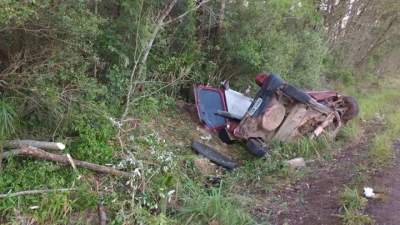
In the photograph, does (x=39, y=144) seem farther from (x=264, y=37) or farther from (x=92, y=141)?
(x=264, y=37)

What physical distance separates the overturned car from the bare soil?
154 cm

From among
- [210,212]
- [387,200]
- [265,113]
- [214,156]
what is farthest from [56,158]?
[387,200]

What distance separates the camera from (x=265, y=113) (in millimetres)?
7266

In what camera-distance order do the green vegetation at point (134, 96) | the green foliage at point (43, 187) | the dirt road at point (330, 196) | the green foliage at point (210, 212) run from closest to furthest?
1. the green foliage at point (43, 187)
2. the green vegetation at point (134, 96)
3. the green foliage at point (210, 212)
4. the dirt road at point (330, 196)

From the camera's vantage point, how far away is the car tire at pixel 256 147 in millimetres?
6934

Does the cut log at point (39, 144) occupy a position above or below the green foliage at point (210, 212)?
above

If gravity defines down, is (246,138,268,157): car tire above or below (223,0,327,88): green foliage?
below

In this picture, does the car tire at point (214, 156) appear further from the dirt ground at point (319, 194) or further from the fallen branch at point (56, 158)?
the fallen branch at point (56, 158)

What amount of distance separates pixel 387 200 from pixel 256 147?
2.11m

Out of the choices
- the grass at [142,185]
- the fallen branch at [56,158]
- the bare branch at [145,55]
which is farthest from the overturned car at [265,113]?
the fallen branch at [56,158]

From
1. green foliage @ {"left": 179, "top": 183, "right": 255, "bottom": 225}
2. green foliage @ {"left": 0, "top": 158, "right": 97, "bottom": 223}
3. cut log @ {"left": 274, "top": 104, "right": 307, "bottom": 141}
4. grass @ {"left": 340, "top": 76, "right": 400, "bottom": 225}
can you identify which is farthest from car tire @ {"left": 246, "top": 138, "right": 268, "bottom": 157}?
green foliage @ {"left": 0, "top": 158, "right": 97, "bottom": 223}

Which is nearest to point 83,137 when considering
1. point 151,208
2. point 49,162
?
point 49,162

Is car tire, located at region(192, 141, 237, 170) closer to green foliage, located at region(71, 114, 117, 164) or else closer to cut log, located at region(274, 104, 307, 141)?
cut log, located at region(274, 104, 307, 141)

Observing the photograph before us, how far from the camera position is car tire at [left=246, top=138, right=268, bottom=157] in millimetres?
6934
